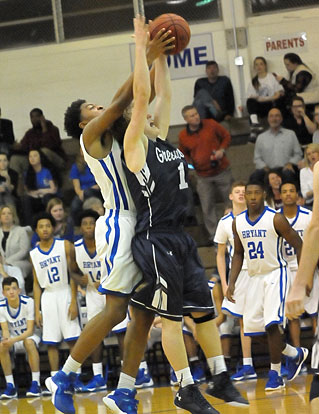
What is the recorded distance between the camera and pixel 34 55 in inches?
572

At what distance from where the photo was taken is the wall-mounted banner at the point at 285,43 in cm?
1357

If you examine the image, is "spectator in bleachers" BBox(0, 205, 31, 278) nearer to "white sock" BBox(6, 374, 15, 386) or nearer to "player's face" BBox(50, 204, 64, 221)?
"player's face" BBox(50, 204, 64, 221)

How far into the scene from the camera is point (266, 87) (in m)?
12.6

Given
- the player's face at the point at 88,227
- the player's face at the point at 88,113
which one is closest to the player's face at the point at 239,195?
the player's face at the point at 88,227

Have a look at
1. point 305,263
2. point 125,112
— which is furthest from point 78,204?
point 305,263

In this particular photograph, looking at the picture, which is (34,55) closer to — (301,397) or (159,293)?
(301,397)

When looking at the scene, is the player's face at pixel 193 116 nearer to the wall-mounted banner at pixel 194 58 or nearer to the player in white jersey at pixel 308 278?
the wall-mounted banner at pixel 194 58

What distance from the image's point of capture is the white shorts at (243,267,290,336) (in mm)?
8188

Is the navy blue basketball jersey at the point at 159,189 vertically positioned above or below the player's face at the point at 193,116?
below

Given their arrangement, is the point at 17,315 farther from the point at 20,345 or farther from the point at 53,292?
the point at 53,292

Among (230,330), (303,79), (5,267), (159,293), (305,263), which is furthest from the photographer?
(303,79)

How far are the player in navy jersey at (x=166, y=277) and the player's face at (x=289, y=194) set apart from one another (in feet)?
12.0

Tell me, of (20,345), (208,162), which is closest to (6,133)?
(208,162)

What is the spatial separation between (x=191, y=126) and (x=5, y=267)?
3.23 meters
